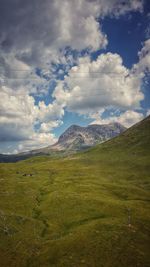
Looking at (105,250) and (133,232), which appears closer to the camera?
(105,250)

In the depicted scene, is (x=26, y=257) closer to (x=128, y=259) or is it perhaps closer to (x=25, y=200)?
(x=128, y=259)

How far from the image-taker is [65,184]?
152 meters

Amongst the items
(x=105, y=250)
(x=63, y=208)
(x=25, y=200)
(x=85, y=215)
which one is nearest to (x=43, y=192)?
(x=25, y=200)

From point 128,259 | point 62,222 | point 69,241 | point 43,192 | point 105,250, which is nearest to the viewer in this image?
point 128,259

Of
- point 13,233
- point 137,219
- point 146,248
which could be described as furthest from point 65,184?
point 146,248

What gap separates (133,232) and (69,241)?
61.1ft

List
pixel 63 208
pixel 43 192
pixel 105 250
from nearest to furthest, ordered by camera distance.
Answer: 1. pixel 105 250
2. pixel 63 208
3. pixel 43 192

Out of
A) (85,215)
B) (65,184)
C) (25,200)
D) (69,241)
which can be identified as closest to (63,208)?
(85,215)

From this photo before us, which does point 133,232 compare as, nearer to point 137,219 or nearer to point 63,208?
point 137,219

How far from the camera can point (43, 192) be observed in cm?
13100

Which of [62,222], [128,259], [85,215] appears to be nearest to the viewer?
[128,259]

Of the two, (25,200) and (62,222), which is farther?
(25,200)

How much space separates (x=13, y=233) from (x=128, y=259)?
31993 millimetres

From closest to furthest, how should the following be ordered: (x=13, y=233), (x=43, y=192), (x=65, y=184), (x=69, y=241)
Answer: (x=69, y=241), (x=13, y=233), (x=43, y=192), (x=65, y=184)
